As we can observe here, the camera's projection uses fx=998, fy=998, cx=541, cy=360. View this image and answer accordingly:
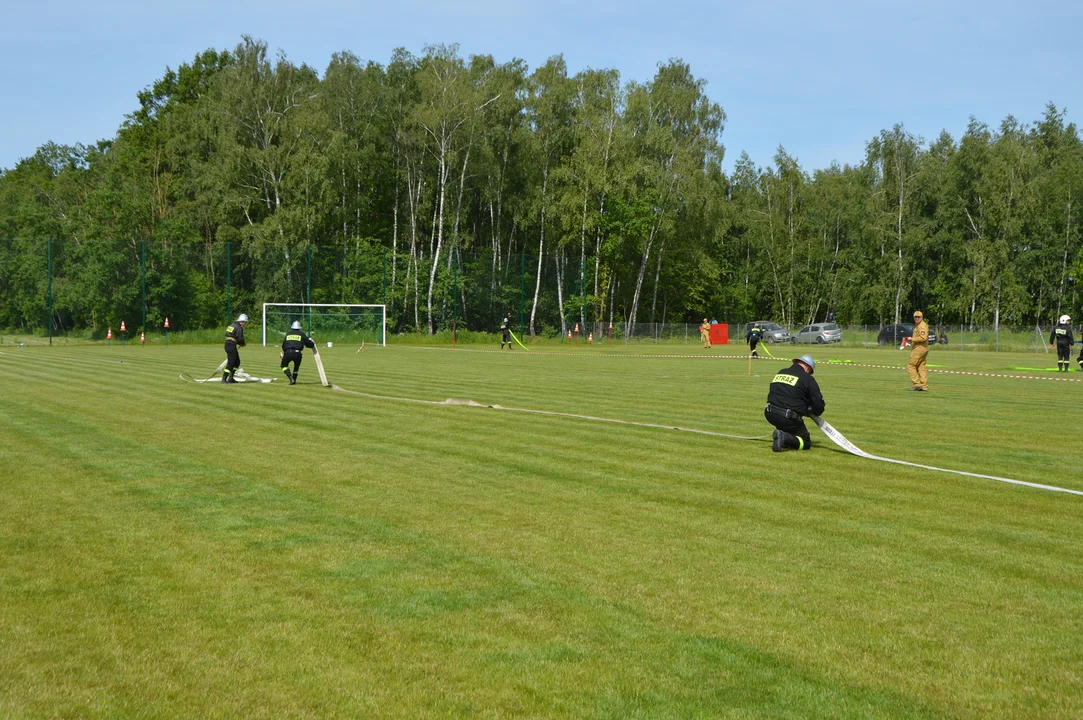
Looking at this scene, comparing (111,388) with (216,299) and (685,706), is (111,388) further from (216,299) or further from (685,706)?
(216,299)

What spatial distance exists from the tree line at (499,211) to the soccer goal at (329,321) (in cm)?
194

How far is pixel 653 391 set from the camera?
2241 cm

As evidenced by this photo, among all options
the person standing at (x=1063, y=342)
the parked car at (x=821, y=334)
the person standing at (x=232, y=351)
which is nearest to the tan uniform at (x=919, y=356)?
the person standing at (x=1063, y=342)

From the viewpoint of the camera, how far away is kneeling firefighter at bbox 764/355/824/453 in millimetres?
12273

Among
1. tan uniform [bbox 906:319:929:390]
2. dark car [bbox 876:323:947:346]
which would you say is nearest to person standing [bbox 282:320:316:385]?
tan uniform [bbox 906:319:929:390]

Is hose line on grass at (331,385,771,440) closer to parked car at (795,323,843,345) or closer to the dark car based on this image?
the dark car

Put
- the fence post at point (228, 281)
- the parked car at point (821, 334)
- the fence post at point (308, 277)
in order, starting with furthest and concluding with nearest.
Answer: the parked car at point (821, 334) → the fence post at point (308, 277) → the fence post at point (228, 281)

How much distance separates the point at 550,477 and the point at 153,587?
4.80 meters

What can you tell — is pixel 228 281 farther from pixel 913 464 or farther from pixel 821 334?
pixel 913 464

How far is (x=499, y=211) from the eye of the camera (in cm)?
6738

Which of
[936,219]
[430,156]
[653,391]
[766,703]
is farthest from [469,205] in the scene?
[766,703]

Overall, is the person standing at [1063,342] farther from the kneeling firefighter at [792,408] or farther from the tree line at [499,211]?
the tree line at [499,211]

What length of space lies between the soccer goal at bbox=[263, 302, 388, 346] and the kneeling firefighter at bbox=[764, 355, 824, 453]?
4389 cm

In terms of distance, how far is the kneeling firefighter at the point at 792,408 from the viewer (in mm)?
12273
